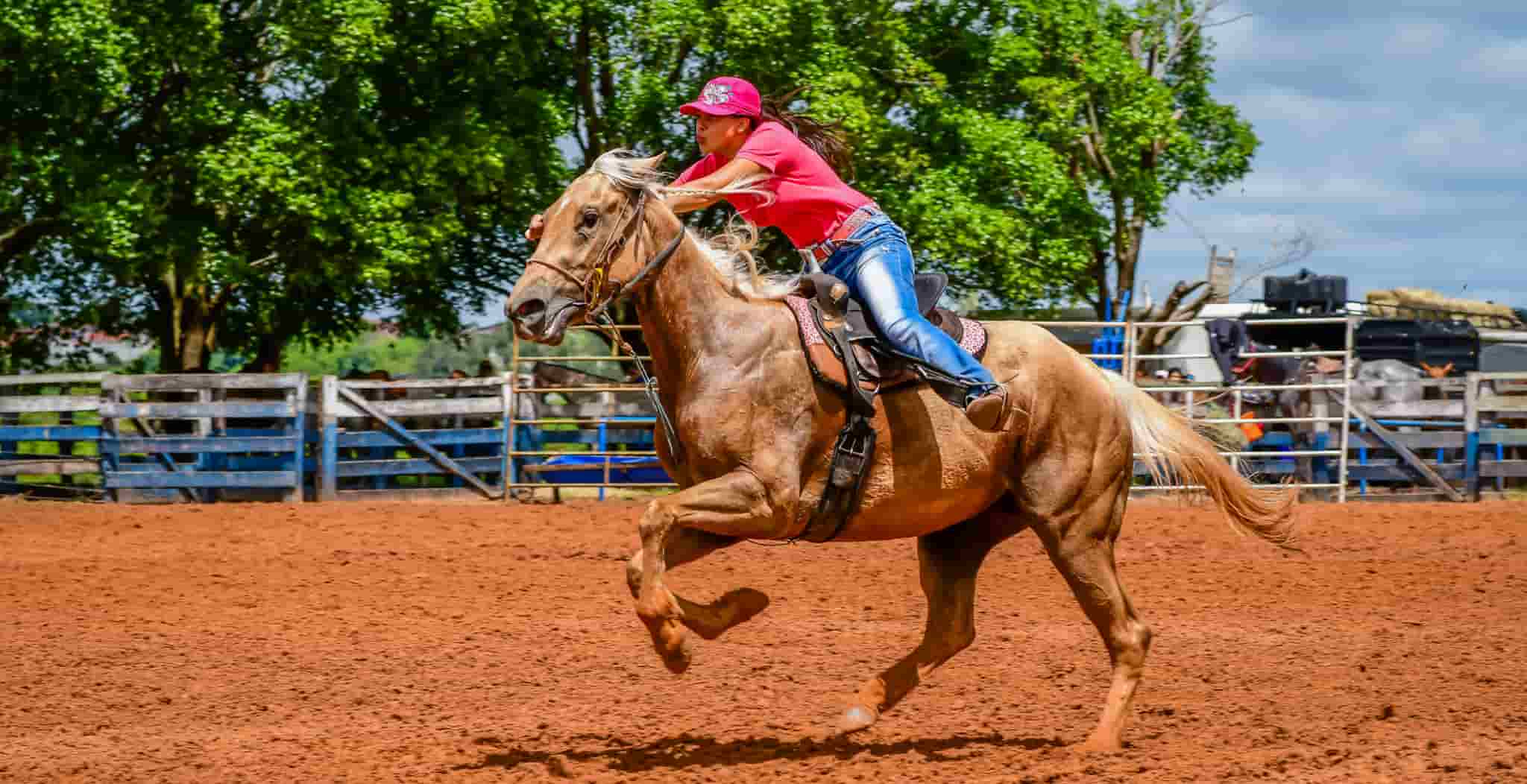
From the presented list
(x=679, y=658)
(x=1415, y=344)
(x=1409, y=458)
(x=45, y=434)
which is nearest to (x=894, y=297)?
(x=679, y=658)

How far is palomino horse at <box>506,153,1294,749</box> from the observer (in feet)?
18.0

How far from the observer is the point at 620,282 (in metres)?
5.66

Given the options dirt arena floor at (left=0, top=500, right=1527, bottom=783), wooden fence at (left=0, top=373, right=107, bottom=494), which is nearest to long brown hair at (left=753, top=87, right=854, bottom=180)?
dirt arena floor at (left=0, top=500, right=1527, bottom=783)

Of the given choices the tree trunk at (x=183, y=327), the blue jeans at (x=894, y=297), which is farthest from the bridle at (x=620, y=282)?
the tree trunk at (x=183, y=327)

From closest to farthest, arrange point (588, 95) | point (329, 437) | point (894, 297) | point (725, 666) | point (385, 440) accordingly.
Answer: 1. point (894, 297)
2. point (725, 666)
3. point (329, 437)
4. point (385, 440)
5. point (588, 95)

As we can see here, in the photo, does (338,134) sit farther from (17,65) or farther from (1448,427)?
(1448,427)

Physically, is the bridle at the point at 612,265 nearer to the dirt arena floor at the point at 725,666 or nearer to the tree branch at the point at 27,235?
the dirt arena floor at the point at 725,666

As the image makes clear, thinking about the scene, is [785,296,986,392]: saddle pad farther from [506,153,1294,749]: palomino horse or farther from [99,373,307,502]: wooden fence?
[99,373,307,502]: wooden fence

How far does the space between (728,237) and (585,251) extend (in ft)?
2.62

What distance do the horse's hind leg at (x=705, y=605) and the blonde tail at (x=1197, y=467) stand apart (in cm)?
204

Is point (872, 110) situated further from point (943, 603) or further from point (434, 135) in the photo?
point (943, 603)

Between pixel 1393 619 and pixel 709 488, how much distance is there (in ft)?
18.3

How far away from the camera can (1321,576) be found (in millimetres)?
11023

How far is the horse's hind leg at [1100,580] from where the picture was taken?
20.5ft
